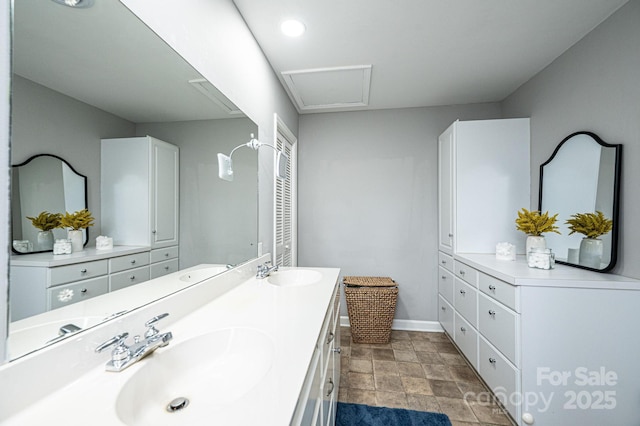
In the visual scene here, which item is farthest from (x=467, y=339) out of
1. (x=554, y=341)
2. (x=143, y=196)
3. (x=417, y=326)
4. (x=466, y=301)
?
(x=143, y=196)

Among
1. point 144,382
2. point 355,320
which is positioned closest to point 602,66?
point 355,320

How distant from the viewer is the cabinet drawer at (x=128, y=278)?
815 millimetres

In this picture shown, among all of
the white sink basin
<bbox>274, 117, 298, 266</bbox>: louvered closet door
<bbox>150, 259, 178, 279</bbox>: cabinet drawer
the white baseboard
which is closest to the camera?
<bbox>150, 259, 178, 279</bbox>: cabinet drawer

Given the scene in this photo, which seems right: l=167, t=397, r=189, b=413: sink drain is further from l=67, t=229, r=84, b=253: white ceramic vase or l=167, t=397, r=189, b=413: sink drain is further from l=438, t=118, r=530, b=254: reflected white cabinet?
l=438, t=118, r=530, b=254: reflected white cabinet

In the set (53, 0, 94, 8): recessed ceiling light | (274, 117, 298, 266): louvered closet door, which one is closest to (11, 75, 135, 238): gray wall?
(53, 0, 94, 8): recessed ceiling light

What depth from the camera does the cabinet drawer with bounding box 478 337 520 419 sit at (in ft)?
5.10

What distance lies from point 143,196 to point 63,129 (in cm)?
31

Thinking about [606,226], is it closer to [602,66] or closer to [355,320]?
[602,66]

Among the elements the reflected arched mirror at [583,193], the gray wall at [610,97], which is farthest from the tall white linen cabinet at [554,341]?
the gray wall at [610,97]

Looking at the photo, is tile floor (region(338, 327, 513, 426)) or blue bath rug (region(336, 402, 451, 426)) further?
tile floor (region(338, 327, 513, 426))

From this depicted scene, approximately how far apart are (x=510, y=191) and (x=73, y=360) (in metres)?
2.93

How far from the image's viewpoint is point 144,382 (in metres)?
0.68

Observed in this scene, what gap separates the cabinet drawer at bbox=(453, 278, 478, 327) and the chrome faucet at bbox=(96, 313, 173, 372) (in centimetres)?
206

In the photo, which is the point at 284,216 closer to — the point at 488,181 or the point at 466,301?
the point at 466,301
